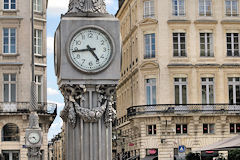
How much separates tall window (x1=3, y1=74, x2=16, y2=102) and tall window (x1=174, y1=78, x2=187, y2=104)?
13582mm

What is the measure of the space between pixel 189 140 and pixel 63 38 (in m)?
51.0

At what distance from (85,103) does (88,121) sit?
256mm

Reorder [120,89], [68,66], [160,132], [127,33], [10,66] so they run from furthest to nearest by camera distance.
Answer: [120,89]
[127,33]
[160,132]
[10,66]
[68,66]

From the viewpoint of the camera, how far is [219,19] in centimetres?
6119

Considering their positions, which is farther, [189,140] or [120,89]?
[120,89]

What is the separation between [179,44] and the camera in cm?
6094

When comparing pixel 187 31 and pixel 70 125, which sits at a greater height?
pixel 187 31

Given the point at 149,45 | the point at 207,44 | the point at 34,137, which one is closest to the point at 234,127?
the point at 207,44

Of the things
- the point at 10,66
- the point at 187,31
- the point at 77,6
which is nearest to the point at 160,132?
the point at 187,31

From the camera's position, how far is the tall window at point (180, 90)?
6009cm

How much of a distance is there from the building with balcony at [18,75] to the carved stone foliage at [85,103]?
150ft

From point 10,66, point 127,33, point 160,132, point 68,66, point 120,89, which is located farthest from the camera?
point 120,89

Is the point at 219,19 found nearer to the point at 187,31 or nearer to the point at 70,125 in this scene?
the point at 187,31

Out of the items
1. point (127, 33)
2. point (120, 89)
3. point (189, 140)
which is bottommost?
point (189, 140)
